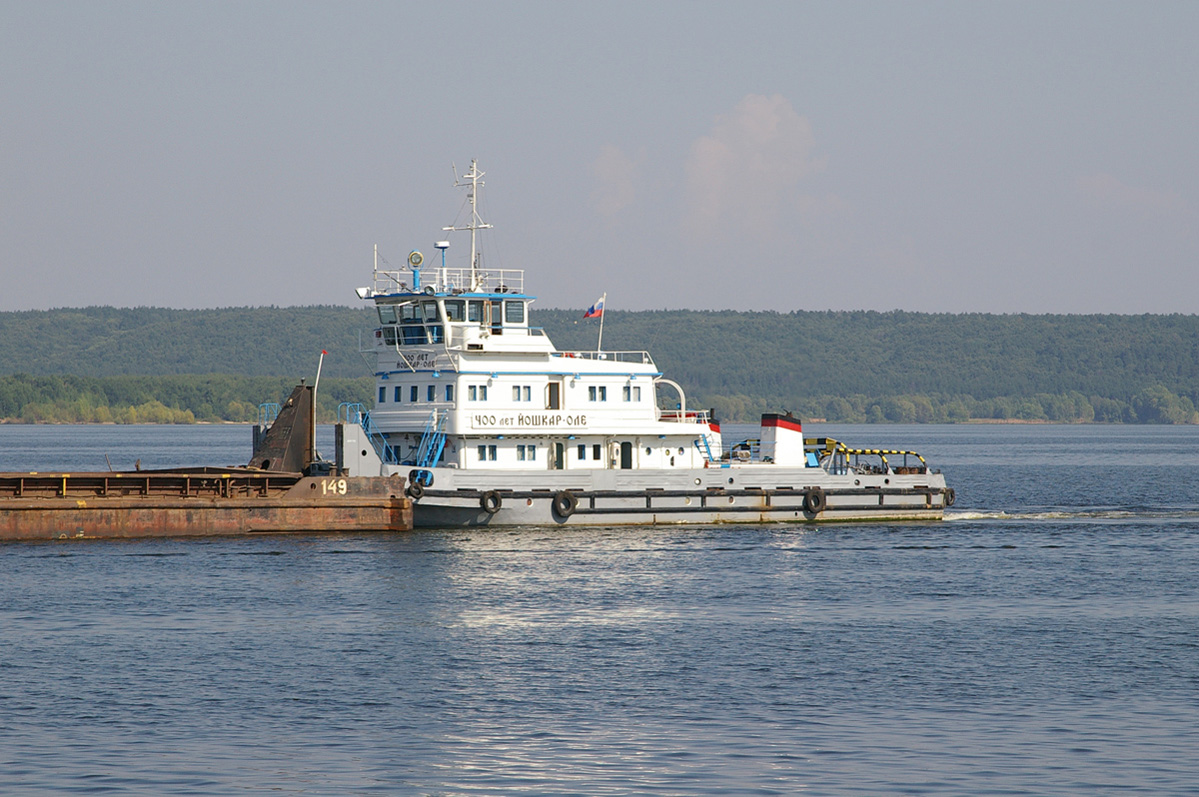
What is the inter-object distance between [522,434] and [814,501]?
9226 millimetres

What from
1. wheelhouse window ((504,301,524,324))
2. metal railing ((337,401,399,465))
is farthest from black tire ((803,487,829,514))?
metal railing ((337,401,399,465))

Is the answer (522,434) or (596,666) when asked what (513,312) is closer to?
(522,434)

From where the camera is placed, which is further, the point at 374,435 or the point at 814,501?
the point at 814,501

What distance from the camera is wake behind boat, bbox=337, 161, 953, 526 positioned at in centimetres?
3872

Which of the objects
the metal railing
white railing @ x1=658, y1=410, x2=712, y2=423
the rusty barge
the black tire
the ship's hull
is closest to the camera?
the rusty barge

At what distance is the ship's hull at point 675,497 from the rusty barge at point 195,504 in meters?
1.61

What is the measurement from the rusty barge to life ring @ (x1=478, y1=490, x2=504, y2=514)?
1902mm

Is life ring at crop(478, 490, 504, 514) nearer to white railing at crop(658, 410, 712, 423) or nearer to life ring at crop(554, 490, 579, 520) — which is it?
life ring at crop(554, 490, 579, 520)

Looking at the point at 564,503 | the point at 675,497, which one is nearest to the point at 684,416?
the point at 675,497

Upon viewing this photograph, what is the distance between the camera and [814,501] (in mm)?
42281

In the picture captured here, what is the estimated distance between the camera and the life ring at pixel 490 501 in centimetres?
3812

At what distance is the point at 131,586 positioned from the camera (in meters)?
31.3

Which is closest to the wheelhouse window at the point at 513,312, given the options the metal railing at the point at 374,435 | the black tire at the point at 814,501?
the metal railing at the point at 374,435

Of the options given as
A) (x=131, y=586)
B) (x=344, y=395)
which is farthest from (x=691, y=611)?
(x=344, y=395)
